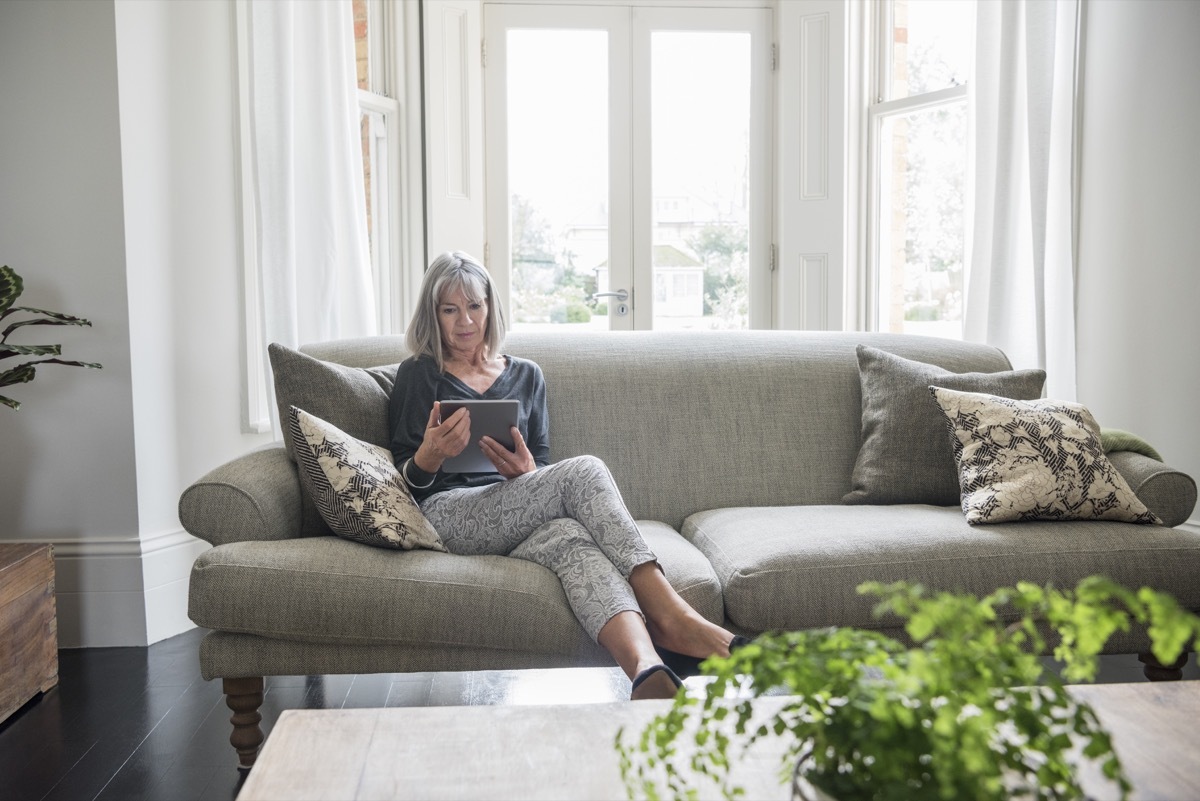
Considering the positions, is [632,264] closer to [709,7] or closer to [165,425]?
[709,7]

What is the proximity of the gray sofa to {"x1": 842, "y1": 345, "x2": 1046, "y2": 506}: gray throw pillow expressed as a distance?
0.40 feet

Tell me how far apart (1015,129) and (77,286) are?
3.21 metres

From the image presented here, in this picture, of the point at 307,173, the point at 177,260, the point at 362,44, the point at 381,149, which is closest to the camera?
the point at 177,260

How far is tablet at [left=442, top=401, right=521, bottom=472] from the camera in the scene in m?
2.24

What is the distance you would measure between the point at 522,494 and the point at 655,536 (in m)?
0.35

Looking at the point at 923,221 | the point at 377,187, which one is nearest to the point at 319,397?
the point at 377,187

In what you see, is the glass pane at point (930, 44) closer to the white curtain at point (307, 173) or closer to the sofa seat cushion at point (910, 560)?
the white curtain at point (307, 173)

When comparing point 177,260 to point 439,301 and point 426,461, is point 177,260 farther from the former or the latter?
point 426,461

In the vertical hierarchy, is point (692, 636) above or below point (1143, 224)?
below

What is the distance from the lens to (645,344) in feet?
9.22

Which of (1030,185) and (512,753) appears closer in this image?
(512,753)

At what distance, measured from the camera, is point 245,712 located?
78.9 inches

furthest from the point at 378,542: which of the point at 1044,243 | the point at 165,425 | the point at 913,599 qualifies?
the point at 1044,243

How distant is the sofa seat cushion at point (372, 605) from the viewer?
6.32 feet
